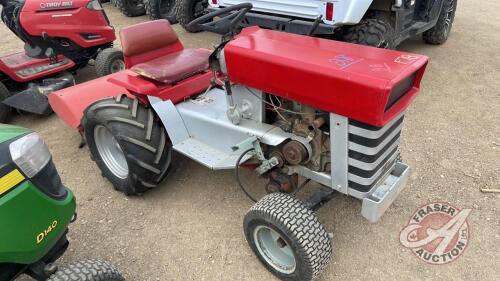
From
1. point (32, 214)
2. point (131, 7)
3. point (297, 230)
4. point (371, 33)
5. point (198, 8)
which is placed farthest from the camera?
point (131, 7)

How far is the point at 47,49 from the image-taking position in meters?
4.38

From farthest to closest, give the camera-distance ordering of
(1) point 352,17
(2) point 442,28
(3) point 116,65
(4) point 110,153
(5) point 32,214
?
Result: (2) point 442,28
(3) point 116,65
(1) point 352,17
(4) point 110,153
(5) point 32,214

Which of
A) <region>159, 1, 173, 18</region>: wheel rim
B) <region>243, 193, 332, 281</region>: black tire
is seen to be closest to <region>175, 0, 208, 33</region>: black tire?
<region>159, 1, 173, 18</region>: wheel rim

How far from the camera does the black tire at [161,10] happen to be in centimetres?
685

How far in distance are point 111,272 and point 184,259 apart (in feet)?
1.95

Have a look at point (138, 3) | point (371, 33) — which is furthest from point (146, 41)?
point (138, 3)

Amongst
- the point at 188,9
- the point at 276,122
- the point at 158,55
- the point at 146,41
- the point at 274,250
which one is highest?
the point at 146,41

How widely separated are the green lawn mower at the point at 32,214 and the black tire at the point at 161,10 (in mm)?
5585

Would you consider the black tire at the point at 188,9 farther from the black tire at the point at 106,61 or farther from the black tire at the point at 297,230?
the black tire at the point at 297,230

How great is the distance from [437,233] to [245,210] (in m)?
1.24

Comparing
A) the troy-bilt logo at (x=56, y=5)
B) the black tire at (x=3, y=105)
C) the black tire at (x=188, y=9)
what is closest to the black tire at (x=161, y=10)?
the black tire at (x=188, y=9)

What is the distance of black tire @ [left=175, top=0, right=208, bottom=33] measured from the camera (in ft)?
20.3

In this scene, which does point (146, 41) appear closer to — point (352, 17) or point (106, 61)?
point (106, 61)

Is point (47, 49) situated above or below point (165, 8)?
above
